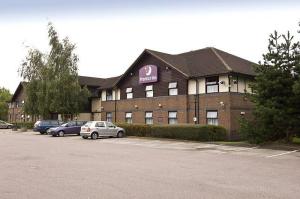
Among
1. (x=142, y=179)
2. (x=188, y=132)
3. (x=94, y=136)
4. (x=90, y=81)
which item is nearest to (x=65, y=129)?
(x=94, y=136)

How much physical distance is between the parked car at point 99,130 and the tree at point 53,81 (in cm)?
1233

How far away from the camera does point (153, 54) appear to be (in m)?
37.6

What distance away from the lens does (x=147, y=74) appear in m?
38.5

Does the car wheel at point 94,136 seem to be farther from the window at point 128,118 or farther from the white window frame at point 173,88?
the window at point 128,118

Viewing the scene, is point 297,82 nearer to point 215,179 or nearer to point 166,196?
point 215,179

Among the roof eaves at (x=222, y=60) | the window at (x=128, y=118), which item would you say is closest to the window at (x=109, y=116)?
the window at (x=128, y=118)

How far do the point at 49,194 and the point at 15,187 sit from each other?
1.36m

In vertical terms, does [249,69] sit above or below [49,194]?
above

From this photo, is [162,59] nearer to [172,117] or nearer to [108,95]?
[172,117]

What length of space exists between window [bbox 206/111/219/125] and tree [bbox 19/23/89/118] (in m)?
17.5

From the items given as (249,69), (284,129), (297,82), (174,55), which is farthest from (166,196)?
(174,55)

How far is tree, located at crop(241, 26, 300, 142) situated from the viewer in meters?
22.3

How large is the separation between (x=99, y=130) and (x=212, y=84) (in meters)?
10.3

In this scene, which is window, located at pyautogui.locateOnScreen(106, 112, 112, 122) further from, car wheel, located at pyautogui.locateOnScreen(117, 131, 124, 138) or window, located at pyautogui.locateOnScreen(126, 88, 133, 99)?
car wheel, located at pyautogui.locateOnScreen(117, 131, 124, 138)
